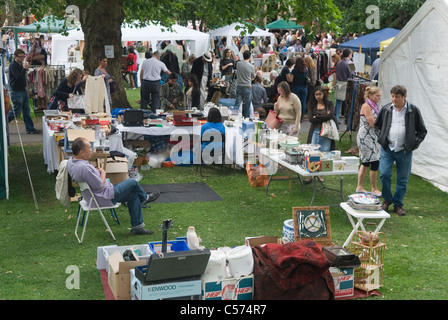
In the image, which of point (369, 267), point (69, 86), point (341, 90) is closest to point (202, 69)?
point (341, 90)

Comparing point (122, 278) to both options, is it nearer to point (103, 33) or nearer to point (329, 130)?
point (329, 130)

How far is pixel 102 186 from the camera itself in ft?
26.4

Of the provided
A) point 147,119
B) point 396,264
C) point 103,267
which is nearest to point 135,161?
point 147,119

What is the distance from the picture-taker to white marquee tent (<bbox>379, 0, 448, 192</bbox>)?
35.7 feet

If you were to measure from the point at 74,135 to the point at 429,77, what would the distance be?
599cm

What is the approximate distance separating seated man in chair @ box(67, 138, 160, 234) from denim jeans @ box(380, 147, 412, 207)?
135 inches

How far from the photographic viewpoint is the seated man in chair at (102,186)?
25.7 ft

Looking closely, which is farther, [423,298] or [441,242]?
[441,242]

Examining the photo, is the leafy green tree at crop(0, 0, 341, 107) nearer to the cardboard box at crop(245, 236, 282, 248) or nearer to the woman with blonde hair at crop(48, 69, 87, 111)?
the woman with blonde hair at crop(48, 69, 87, 111)

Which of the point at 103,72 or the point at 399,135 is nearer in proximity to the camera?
the point at 399,135

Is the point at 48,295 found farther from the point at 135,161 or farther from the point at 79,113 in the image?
the point at 79,113

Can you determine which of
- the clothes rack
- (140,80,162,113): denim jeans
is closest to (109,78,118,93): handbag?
(140,80,162,113): denim jeans
